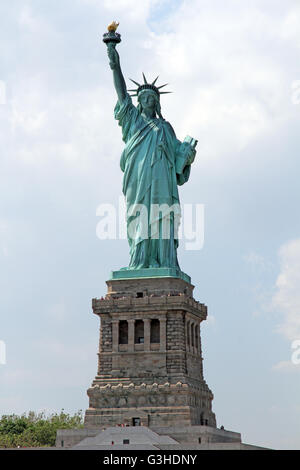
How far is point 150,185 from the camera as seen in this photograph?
55.5 m

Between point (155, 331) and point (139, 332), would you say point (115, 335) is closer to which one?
point (139, 332)

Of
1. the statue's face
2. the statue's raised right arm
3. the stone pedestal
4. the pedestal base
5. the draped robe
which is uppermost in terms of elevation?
the statue's raised right arm

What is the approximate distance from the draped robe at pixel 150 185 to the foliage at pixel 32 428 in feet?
67.6

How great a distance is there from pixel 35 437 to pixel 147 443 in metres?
26.4

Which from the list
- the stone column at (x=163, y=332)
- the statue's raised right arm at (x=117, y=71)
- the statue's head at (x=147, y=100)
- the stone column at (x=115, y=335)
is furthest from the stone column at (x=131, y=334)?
the statue's raised right arm at (x=117, y=71)

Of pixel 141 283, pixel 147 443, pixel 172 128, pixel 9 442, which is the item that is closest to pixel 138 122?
pixel 172 128

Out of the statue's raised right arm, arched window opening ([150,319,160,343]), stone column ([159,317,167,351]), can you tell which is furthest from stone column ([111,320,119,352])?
the statue's raised right arm

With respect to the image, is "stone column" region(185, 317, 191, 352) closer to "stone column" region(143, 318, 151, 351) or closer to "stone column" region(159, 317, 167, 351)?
"stone column" region(159, 317, 167, 351)

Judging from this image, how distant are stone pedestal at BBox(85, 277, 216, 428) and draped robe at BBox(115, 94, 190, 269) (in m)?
2.00

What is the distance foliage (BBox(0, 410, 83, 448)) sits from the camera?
230ft

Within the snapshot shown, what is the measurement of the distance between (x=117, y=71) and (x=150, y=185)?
655 centimetres

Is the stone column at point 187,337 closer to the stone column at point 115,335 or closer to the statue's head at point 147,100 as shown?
the stone column at point 115,335

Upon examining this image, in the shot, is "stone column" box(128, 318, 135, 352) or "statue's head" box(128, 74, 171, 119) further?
"statue's head" box(128, 74, 171, 119)

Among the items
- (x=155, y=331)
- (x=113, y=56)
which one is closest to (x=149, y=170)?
(x=113, y=56)
